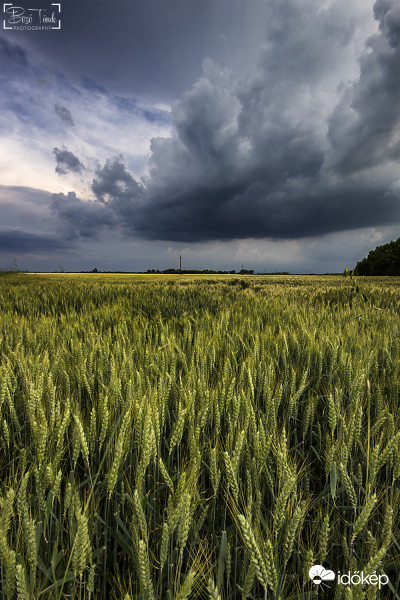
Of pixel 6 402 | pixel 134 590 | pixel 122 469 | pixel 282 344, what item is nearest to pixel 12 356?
pixel 6 402

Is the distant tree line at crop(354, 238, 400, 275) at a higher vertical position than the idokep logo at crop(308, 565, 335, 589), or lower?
higher

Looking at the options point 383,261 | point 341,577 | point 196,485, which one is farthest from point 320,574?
point 383,261

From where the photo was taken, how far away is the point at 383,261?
5472 cm

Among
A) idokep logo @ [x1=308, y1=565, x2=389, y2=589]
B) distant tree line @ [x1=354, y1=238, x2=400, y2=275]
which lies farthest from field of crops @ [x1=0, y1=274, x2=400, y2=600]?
distant tree line @ [x1=354, y1=238, x2=400, y2=275]

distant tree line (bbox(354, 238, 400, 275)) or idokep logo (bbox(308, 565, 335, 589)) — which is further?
distant tree line (bbox(354, 238, 400, 275))

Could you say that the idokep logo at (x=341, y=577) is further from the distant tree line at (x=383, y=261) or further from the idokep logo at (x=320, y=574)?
the distant tree line at (x=383, y=261)

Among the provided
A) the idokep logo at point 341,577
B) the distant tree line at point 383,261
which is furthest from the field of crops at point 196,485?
the distant tree line at point 383,261

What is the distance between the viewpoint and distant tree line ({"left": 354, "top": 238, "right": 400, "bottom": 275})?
52.4m

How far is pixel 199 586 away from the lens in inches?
27.5

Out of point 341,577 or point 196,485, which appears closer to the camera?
point 341,577

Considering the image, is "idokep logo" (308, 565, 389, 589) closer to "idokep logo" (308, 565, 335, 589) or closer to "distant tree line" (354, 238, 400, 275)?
"idokep logo" (308, 565, 335, 589)

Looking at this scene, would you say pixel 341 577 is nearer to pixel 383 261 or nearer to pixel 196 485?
pixel 196 485

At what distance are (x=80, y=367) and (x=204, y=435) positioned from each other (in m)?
0.84

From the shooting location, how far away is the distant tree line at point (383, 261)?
2062 inches
